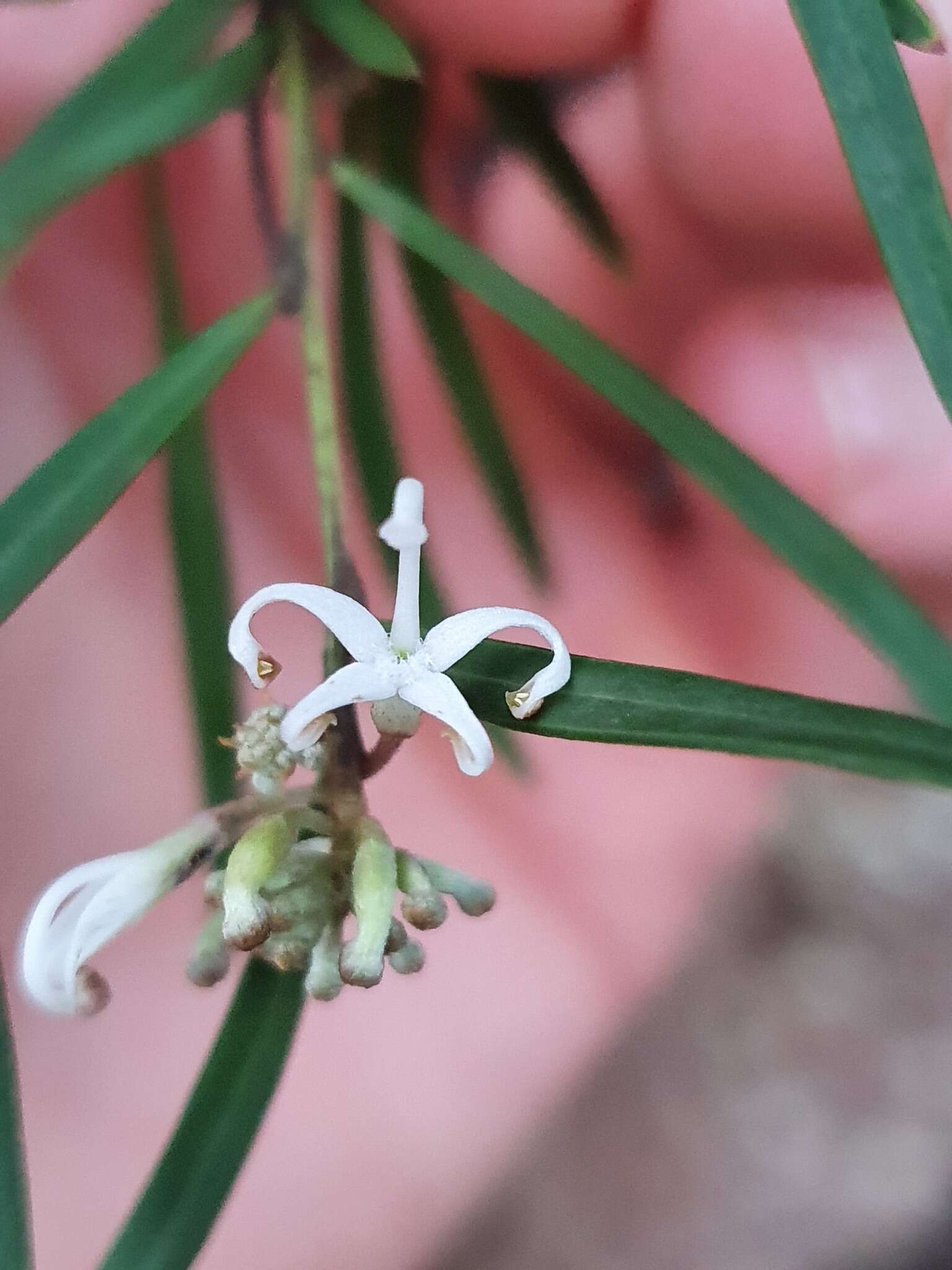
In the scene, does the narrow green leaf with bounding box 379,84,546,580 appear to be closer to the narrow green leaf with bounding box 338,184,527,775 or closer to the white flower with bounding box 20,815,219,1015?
the narrow green leaf with bounding box 338,184,527,775

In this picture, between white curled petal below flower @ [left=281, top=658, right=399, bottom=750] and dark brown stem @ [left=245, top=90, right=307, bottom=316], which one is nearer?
white curled petal below flower @ [left=281, top=658, right=399, bottom=750]

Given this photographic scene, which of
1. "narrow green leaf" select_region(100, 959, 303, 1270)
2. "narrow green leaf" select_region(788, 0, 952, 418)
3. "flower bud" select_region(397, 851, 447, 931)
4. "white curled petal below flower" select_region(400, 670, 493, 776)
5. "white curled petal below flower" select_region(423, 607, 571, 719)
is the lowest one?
"narrow green leaf" select_region(100, 959, 303, 1270)

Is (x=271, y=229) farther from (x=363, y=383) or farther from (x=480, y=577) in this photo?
(x=480, y=577)

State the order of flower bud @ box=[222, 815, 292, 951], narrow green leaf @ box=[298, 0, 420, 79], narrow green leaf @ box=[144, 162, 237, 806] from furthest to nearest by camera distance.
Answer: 1. narrow green leaf @ box=[144, 162, 237, 806]
2. narrow green leaf @ box=[298, 0, 420, 79]
3. flower bud @ box=[222, 815, 292, 951]

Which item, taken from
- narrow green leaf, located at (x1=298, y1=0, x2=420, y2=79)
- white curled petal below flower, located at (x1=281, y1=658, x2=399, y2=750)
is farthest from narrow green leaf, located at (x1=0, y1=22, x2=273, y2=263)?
white curled petal below flower, located at (x1=281, y1=658, x2=399, y2=750)

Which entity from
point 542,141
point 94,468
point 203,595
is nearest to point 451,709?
point 94,468
